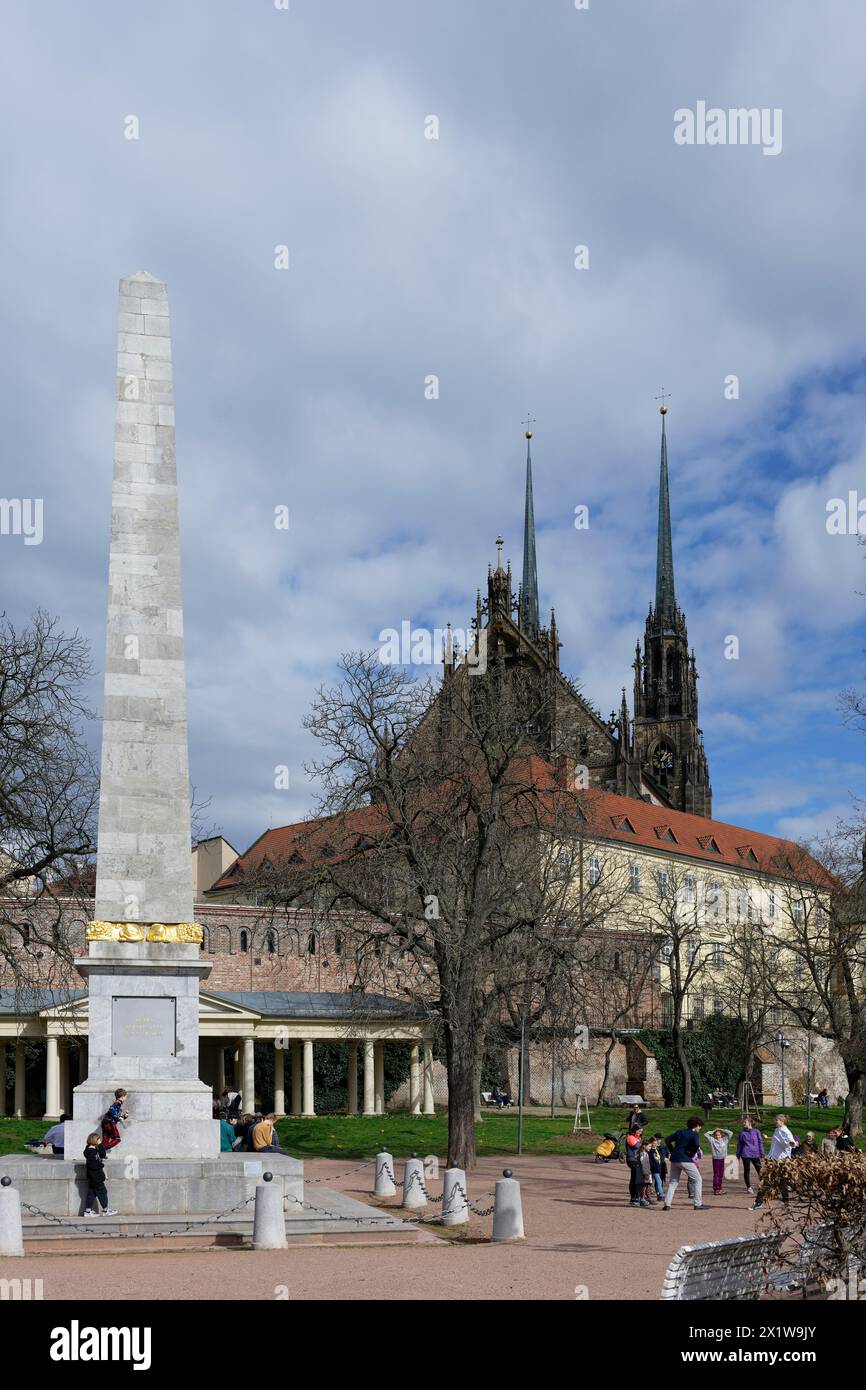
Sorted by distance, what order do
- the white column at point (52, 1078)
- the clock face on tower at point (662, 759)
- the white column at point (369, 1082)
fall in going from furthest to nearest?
the clock face on tower at point (662, 759)
the white column at point (369, 1082)
the white column at point (52, 1078)

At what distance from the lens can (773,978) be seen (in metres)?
55.8

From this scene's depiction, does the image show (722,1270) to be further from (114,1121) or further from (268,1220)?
(114,1121)

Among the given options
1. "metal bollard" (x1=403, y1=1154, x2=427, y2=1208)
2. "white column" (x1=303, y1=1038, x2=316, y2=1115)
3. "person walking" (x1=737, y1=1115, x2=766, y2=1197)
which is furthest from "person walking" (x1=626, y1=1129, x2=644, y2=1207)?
"white column" (x1=303, y1=1038, x2=316, y2=1115)

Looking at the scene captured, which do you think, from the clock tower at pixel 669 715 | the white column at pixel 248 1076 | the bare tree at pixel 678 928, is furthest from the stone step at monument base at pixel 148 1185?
the clock tower at pixel 669 715

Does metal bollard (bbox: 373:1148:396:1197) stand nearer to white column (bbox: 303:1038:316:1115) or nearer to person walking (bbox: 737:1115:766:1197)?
person walking (bbox: 737:1115:766:1197)

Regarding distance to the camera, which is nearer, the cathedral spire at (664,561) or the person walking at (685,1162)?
the person walking at (685,1162)

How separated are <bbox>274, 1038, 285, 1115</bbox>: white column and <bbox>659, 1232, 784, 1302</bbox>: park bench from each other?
45547 mm

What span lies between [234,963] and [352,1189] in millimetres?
37254

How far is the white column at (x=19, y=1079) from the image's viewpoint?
54000 mm

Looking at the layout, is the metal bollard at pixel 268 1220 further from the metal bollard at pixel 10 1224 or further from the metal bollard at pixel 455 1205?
the metal bollard at pixel 455 1205

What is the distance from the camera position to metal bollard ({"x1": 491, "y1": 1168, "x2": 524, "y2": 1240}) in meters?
18.9

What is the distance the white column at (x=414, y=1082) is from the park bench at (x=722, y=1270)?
46316mm

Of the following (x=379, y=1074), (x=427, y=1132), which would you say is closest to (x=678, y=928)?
(x=379, y=1074)
